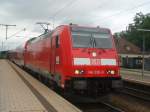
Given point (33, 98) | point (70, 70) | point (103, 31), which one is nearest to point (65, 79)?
point (70, 70)

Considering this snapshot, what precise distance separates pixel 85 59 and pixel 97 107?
206 centimetres

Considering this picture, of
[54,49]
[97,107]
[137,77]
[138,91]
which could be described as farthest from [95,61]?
[137,77]

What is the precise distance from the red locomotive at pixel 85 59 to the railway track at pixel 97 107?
75cm

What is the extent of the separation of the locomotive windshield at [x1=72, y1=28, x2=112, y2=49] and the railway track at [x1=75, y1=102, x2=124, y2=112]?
7.55ft

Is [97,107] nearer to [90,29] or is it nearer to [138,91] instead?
[90,29]

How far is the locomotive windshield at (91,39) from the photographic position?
16109mm

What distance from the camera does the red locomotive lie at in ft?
50.0

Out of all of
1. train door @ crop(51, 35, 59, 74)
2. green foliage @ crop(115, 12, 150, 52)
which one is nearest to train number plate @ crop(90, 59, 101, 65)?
train door @ crop(51, 35, 59, 74)

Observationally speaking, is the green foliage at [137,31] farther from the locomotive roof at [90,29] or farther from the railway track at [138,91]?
the locomotive roof at [90,29]

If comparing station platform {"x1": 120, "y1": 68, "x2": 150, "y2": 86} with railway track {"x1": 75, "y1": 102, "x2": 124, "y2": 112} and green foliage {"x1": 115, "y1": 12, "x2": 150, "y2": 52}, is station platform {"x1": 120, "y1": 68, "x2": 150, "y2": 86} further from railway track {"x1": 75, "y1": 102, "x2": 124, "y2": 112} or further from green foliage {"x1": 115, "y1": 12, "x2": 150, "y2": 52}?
green foliage {"x1": 115, "y1": 12, "x2": 150, "y2": 52}

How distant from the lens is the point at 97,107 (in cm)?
1627

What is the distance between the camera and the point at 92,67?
15438mm

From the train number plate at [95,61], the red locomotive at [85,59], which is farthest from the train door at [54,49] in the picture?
the train number plate at [95,61]

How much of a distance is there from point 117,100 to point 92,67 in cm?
417
